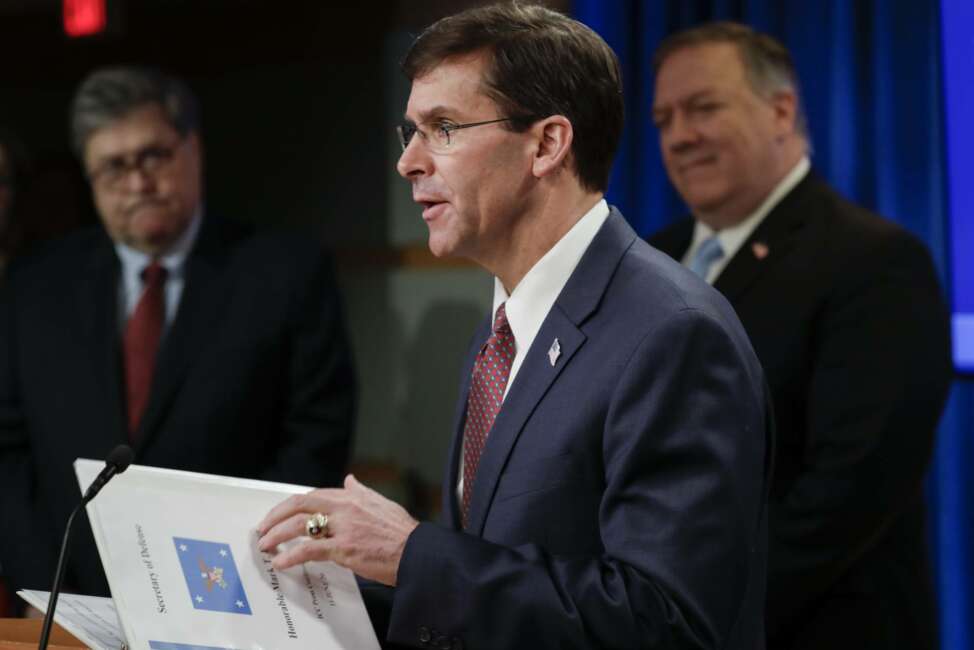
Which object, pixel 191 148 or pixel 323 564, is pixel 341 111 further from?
pixel 323 564

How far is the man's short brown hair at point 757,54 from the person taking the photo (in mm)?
2805

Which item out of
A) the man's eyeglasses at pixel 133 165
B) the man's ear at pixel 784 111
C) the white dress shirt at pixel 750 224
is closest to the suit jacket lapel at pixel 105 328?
the man's eyeglasses at pixel 133 165

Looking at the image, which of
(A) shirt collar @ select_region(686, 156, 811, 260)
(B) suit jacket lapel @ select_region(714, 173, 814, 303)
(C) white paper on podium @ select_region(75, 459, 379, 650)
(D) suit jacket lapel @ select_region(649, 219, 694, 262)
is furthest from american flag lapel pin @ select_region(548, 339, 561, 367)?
(D) suit jacket lapel @ select_region(649, 219, 694, 262)

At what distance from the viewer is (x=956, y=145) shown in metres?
2.82

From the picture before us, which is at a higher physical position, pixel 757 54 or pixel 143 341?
pixel 757 54

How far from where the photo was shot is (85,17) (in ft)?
13.5

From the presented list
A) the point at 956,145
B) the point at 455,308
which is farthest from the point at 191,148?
the point at 956,145

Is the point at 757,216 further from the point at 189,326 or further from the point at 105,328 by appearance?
the point at 105,328

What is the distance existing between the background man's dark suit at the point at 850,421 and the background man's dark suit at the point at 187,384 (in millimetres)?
989

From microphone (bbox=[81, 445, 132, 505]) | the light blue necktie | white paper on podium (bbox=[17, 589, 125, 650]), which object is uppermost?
the light blue necktie

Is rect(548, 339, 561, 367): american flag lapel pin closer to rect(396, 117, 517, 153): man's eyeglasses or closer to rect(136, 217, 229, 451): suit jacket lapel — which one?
rect(396, 117, 517, 153): man's eyeglasses

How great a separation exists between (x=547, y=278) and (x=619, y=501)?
1.20ft

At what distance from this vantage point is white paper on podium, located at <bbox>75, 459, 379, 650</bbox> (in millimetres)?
1595

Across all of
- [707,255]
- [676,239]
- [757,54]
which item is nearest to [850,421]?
[707,255]
